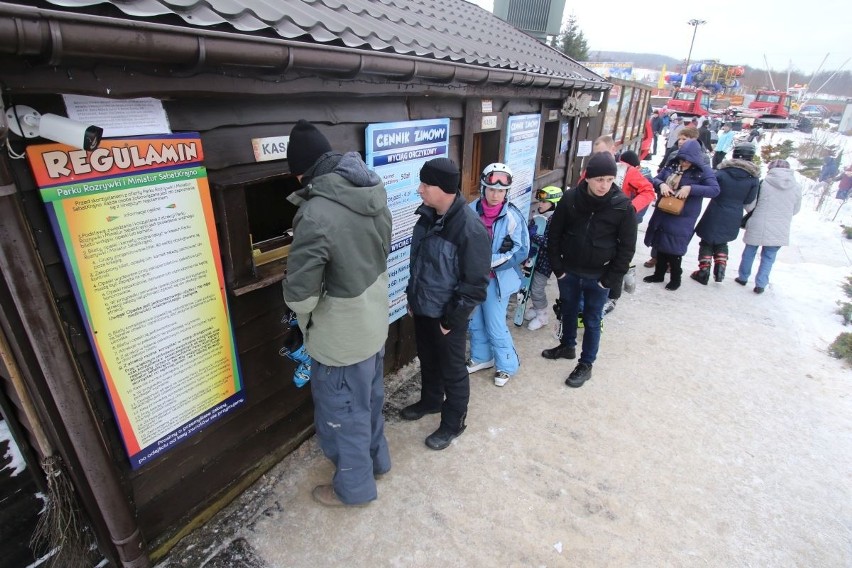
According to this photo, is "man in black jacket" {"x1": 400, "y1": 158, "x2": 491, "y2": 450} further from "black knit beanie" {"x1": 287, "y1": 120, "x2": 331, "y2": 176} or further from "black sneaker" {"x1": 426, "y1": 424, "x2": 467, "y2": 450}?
"black knit beanie" {"x1": 287, "y1": 120, "x2": 331, "y2": 176}

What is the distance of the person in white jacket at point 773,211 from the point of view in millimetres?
5984

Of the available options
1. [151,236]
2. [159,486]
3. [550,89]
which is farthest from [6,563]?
[550,89]

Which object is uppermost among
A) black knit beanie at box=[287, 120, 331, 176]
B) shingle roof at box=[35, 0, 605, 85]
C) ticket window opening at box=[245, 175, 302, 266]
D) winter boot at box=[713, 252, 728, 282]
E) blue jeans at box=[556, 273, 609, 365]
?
shingle roof at box=[35, 0, 605, 85]

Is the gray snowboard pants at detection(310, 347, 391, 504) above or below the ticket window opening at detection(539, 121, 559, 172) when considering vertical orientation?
below

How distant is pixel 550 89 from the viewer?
5.65 meters

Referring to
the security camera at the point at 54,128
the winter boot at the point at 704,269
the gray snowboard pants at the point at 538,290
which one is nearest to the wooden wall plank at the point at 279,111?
the security camera at the point at 54,128

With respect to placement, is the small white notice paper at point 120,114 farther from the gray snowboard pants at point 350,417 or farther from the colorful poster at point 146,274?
the gray snowboard pants at point 350,417

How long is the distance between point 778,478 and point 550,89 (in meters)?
4.72

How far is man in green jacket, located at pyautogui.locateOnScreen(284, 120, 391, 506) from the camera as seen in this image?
209cm

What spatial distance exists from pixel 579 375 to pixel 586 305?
0.71 metres

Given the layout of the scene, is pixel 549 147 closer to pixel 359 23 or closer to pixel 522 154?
pixel 522 154

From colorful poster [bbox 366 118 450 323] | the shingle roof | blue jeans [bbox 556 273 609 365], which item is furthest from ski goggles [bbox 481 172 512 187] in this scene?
blue jeans [bbox 556 273 609 365]

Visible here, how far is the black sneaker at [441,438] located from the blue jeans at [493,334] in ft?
3.18

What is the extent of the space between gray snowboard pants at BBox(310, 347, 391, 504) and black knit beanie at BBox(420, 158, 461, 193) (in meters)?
1.12
